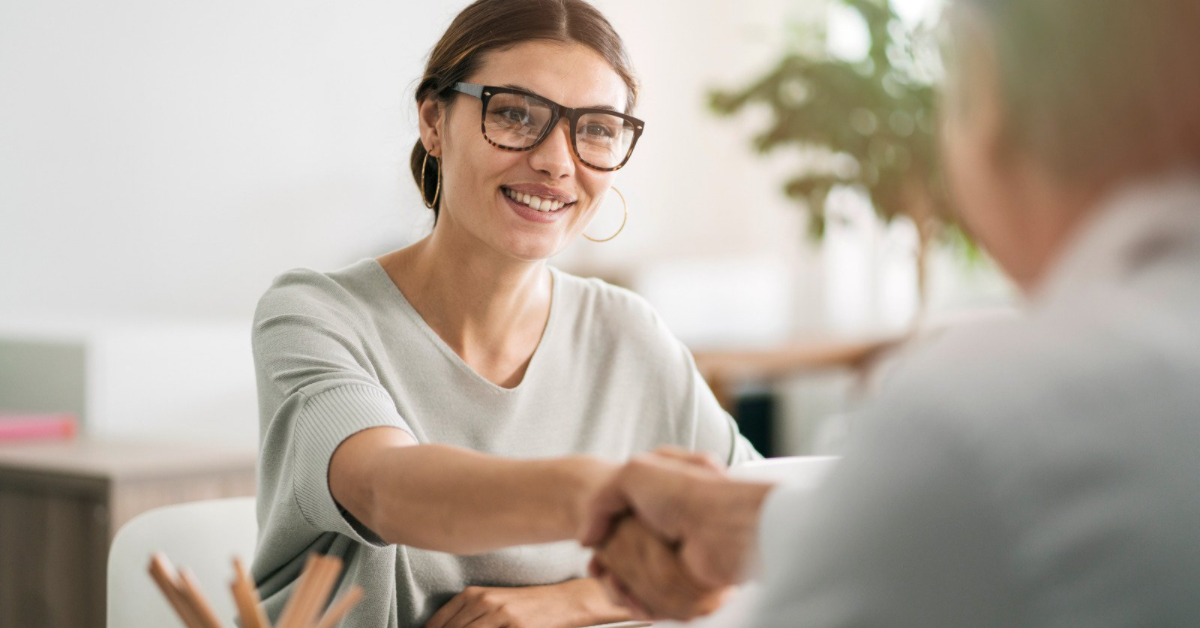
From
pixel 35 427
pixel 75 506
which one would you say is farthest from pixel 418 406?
pixel 35 427

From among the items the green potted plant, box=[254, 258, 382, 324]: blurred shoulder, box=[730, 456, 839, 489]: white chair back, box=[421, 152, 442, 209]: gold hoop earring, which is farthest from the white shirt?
the green potted plant

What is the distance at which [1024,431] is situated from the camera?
471 mm

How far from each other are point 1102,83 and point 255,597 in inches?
20.0

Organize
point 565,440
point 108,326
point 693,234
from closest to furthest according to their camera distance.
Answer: point 565,440, point 108,326, point 693,234

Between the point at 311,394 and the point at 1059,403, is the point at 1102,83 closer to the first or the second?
the point at 1059,403

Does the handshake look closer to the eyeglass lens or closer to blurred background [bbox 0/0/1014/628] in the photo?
the eyeglass lens

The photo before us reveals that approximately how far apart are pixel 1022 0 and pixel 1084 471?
0.20 meters

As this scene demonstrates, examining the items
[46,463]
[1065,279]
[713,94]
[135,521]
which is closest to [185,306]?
[46,463]

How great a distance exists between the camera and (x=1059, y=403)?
18.7 inches

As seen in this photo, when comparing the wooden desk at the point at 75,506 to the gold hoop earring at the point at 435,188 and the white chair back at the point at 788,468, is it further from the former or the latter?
the white chair back at the point at 788,468

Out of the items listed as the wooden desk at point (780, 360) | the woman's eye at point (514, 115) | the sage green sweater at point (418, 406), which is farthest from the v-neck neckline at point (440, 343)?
the wooden desk at point (780, 360)

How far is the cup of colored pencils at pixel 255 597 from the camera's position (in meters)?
0.65

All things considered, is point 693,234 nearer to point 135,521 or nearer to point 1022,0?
point 135,521

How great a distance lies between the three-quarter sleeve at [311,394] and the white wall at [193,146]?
166cm
